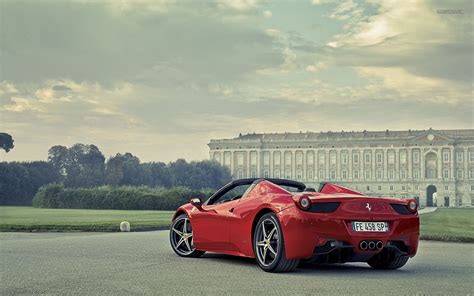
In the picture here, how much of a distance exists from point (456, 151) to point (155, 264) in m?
180

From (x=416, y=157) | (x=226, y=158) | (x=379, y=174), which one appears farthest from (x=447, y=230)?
(x=226, y=158)

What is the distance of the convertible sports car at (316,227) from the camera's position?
9.25 metres

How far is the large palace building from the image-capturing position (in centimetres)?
18012

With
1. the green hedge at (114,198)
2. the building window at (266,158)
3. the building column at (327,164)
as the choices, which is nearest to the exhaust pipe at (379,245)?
the green hedge at (114,198)

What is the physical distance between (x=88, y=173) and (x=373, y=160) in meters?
96.5

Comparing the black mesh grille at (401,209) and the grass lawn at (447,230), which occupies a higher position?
the black mesh grille at (401,209)

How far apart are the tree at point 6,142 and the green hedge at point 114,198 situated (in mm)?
44740

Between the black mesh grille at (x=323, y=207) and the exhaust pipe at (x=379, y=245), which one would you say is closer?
the black mesh grille at (x=323, y=207)

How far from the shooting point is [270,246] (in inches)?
382

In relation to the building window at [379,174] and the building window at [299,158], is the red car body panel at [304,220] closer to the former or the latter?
the building window at [379,174]

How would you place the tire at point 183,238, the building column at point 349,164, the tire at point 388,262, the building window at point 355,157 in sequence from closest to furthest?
the tire at point 388,262 → the tire at point 183,238 → the building window at point 355,157 → the building column at point 349,164

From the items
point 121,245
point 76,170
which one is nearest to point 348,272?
point 121,245

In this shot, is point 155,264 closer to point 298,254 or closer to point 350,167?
point 298,254

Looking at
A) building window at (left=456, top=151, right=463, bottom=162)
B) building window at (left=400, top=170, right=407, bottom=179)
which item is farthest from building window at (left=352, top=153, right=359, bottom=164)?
building window at (left=456, top=151, right=463, bottom=162)
